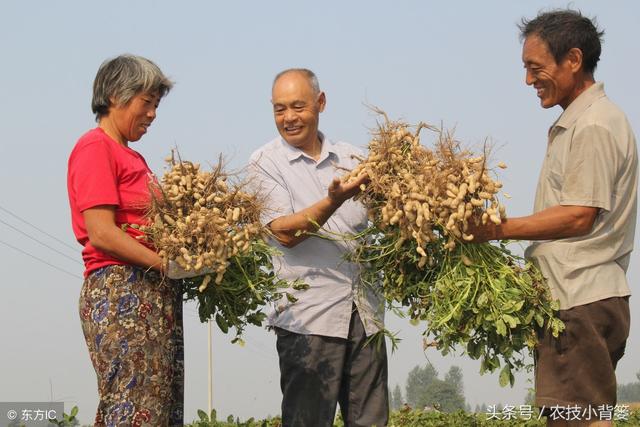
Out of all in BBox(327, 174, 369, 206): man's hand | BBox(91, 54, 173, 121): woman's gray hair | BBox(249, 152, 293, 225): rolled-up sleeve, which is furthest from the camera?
BBox(249, 152, 293, 225): rolled-up sleeve

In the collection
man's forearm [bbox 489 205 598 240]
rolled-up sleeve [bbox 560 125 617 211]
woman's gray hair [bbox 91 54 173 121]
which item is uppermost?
woman's gray hair [bbox 91 54 173 121]

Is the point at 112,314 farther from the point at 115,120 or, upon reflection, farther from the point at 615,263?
the point at 615,263

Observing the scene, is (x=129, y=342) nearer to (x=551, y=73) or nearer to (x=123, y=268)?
(x=123, y=268)

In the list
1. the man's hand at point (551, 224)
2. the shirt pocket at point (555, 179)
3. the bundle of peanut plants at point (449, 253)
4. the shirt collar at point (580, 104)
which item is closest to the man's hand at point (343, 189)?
the bundle of peanut plants at point (449, 253)

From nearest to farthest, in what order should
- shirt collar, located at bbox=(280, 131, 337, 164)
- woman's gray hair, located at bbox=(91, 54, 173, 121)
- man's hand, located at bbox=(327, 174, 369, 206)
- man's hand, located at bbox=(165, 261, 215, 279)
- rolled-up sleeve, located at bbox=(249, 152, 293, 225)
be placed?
man's hand, located at bbox=(165, 261, 215, 279), woman's gray hair, located at bbox=(91, 54, 173, 121), man's hand, located at bbox=(327, 174, 369, 206), rolled-up sleeve, located at bbox=(249, 152, 293, 225), shirt collar, located at bbox=(280, 131, 337, 164)

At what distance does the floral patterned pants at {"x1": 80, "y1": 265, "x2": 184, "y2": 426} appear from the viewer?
4309 mm

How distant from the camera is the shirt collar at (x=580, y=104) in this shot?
445 centimetres

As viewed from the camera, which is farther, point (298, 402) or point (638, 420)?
point (638, 420)

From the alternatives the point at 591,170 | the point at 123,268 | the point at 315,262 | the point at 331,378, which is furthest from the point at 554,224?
the point at 123,268

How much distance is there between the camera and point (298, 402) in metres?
5.16

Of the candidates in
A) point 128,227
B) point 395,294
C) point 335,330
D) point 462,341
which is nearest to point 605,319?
point 462,341

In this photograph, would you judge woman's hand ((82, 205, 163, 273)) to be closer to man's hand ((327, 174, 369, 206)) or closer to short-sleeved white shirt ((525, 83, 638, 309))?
man's hand ((327, 174, 369, 206))

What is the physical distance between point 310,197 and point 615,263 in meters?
1.64

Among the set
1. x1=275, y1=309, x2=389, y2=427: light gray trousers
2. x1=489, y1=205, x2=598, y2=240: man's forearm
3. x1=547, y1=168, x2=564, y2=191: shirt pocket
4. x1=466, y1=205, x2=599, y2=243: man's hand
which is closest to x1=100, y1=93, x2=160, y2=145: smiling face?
x1=275, y1=309, x2=389, y2=427: light gray trousers
